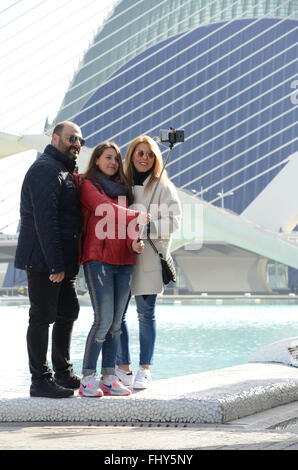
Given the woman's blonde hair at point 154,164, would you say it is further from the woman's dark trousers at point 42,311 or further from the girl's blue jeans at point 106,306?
the woman's dark trousers at point 42,311

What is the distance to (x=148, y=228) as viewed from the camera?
3.49 m

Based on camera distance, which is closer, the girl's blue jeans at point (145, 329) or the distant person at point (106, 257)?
the distant person at point (106, 257)

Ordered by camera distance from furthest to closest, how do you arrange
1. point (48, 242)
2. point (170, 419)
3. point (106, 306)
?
point (106, 306), point (48, 242), point (170, 419)

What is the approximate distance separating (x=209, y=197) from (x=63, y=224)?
4231 centimetres

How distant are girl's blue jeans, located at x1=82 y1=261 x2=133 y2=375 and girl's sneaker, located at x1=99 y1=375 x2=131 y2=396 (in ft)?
0.09

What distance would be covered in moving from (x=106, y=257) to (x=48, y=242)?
0.23 m

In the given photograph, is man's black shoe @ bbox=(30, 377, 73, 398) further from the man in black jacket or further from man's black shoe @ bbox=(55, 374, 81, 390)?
man's black shoe @ bbox=(55, 374, 81, 390)

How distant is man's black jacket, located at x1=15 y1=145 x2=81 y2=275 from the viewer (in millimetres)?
3133

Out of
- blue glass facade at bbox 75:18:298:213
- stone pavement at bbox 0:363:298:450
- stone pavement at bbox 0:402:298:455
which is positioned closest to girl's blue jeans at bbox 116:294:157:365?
stone pavement at bbox 0:363:298:450

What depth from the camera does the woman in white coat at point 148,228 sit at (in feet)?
11.4

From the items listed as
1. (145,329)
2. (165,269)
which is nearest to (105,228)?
(165,269)

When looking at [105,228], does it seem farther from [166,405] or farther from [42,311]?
[166,405]

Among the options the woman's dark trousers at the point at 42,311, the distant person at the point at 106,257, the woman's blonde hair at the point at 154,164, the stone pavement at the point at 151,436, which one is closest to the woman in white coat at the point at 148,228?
the woman's blonde hair at the point at 154,164
